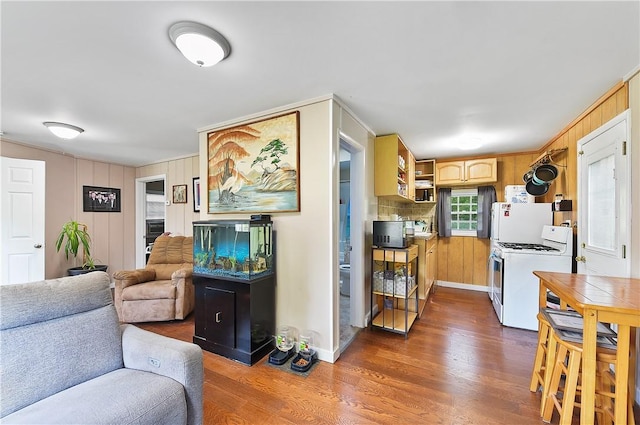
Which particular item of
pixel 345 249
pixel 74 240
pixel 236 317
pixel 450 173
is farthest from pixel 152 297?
pixel 450 173

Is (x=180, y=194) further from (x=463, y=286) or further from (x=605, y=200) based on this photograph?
(x=605, y=200)

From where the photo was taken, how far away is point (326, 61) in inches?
68.7

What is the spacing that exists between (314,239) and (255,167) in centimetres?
98

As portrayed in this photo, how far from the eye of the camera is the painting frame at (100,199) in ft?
14.6

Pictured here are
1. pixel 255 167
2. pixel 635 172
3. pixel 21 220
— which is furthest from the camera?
pixel 21 220

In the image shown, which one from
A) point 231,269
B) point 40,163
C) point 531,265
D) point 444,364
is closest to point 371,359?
point 444,364

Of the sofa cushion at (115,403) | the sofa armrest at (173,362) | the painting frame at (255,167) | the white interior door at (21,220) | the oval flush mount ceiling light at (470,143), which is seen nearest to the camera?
the sofa cushion at (115,403)

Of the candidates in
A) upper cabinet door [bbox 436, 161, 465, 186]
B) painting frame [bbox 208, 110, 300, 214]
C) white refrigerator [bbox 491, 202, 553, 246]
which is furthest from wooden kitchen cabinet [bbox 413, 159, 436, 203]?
painting frame [bbox 208, 110, 300, 214]

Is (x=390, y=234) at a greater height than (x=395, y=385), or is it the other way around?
(x=390, y=234)

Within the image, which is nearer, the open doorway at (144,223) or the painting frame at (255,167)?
the painting frame at (255,167)

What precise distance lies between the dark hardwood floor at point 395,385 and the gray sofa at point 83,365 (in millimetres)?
600

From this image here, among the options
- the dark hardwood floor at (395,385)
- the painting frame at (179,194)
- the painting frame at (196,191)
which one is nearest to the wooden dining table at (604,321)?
the dark hardwood floor at (395,385)

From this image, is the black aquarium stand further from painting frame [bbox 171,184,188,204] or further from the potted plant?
the potted plant

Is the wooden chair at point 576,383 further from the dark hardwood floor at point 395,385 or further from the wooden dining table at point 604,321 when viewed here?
the dark hardwood floor at point 395,385
